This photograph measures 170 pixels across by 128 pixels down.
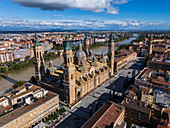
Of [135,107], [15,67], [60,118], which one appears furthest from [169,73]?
[15,67]

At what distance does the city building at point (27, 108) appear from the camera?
23250 millimetres

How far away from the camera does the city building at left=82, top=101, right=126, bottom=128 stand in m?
21.2

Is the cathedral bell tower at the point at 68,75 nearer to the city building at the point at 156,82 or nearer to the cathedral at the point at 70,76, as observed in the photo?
the cathedral at the point at 70,76

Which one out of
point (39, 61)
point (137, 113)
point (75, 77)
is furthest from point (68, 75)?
point (137, 113)

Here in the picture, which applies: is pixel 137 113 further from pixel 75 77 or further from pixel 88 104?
pixel 75 77

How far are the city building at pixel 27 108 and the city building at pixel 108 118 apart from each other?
11277 mm

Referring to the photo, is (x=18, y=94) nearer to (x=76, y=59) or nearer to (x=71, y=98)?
(x=71, y=98)

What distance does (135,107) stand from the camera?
989 inches

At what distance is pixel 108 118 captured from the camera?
22.7 metres

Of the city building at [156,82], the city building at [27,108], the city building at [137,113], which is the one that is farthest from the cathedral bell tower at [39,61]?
the city building at [156,82]

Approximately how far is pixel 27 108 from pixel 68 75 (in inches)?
450

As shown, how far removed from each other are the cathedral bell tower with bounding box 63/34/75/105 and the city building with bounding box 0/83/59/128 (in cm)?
377

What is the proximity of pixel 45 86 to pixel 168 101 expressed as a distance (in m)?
32.4

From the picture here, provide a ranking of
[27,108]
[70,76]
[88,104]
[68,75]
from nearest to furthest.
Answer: [27,108], [68,75], [70,76], [88,104]
